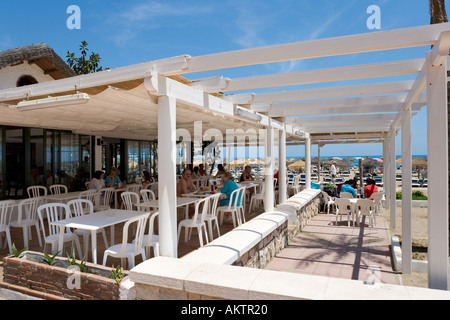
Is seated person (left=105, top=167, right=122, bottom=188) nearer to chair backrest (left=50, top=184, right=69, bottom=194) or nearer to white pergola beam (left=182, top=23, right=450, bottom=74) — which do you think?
chair backrest (left=50, top=184, right=69, bottom=194)

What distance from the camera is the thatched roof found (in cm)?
806

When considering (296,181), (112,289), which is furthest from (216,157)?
(112,289)

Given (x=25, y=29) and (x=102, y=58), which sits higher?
(x=102, y=58)

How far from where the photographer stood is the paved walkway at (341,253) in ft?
16.4

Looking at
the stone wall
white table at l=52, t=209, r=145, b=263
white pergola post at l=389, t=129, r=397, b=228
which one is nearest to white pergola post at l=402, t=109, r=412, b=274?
white pergola post at l=389, t=129, r=397, b=228

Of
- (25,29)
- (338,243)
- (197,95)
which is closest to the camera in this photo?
(197,95)

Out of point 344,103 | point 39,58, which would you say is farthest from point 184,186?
point 39,58

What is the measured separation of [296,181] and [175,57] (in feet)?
29.8

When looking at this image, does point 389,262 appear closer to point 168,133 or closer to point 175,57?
point 168,133

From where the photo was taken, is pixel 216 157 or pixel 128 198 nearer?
pixel 128 198

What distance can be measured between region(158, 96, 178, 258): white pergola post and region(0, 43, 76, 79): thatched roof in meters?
6.89

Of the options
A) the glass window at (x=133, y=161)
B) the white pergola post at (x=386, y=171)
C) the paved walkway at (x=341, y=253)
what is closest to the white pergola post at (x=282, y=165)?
the paved walkway at (x=341, y=253)

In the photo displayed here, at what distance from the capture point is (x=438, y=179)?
114 inches

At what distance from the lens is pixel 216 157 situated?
2000cm
